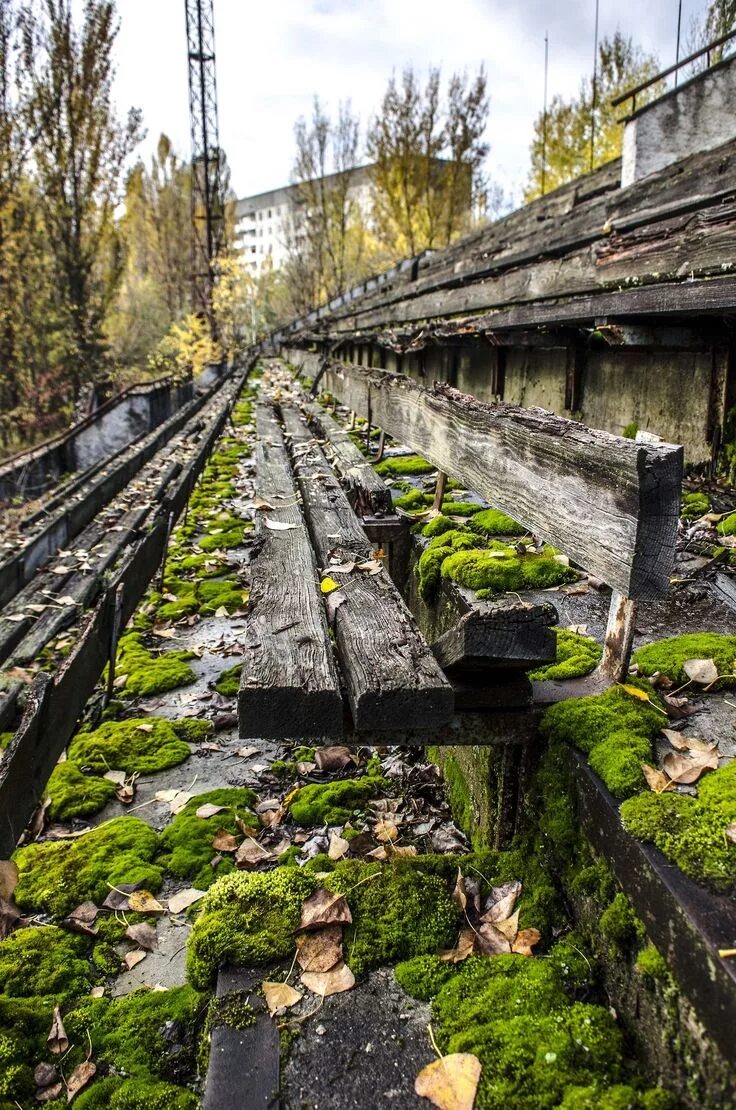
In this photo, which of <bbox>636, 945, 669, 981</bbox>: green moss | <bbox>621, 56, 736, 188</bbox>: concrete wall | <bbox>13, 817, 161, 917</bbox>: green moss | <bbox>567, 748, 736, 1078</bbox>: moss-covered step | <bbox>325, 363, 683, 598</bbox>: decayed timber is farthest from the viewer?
<bbox>621, 56, 736, 188</bbox>: concrete wall

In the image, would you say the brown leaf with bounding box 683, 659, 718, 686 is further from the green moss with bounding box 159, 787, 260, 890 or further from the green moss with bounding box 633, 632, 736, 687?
the green moss with bounding box 159, 787, 260, 890

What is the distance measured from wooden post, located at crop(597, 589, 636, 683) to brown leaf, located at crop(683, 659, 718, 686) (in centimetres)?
20

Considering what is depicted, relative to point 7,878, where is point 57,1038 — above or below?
below

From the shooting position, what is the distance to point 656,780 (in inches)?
59.1

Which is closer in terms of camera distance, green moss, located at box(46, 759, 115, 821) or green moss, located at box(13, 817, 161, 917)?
green moss, located at box(13, 817, 161, 917)

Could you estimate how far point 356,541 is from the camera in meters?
2.79

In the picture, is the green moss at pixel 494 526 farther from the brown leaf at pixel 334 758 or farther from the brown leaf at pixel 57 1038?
the brown leaf at pixel 57 1038

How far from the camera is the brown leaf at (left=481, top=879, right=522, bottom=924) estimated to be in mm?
1720

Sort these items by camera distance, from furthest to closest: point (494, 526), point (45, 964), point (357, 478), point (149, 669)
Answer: point (357, 478) < point (149, 669) < point (494, 526) < point (45, 964)

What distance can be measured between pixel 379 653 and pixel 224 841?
991mm

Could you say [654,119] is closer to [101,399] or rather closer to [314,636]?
Answer: [314,636]

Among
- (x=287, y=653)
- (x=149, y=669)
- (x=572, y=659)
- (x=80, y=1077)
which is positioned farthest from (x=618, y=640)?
(x=149, y=669)

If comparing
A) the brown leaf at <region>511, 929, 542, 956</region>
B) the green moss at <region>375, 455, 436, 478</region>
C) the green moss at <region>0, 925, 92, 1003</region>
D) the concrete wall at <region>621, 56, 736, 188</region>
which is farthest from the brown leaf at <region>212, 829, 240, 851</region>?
the concrete wall at <region>621, 56, 736, 188</region>

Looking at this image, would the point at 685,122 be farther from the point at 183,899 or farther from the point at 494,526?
the point at 183,899
